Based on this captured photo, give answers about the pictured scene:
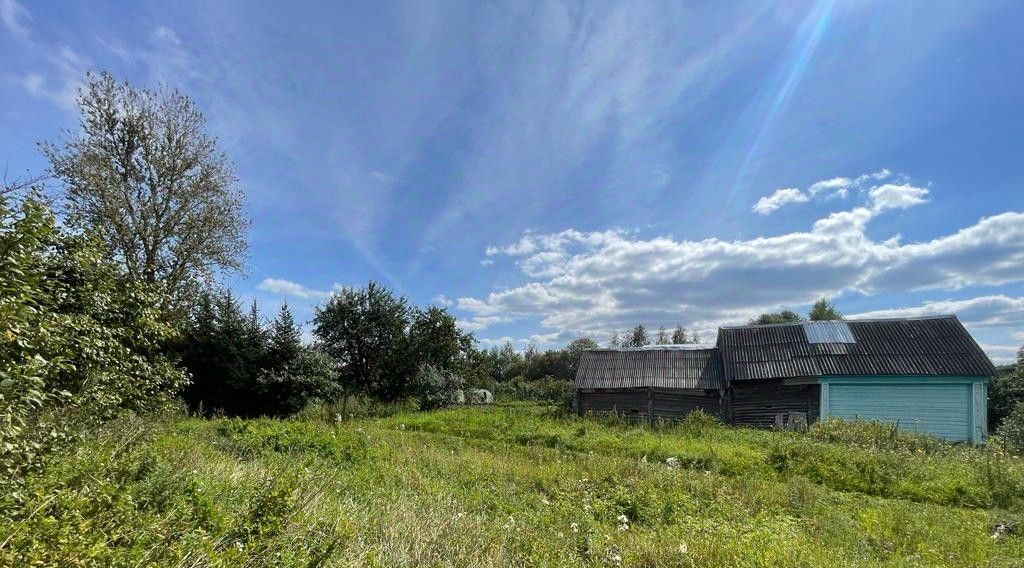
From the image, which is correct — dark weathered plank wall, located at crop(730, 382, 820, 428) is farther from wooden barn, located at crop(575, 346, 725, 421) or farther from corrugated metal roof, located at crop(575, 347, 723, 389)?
corrugated metal roof, located at crop(575, 347, 723, 389)

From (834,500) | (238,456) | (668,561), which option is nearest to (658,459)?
(834,500)

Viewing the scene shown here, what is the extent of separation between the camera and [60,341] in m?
3.39

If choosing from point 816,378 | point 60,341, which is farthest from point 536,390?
point 60,341

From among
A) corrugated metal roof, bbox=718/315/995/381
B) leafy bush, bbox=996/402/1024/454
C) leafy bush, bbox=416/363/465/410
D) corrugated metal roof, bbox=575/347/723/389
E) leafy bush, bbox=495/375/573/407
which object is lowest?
leafy bush, bbox=495/375/573/407

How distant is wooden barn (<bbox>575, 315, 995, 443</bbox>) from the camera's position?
15508 mm

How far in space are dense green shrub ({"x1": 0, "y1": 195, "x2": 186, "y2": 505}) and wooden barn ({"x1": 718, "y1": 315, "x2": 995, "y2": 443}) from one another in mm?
18065

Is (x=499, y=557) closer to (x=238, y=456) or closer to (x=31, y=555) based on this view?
(x=31, y=555)

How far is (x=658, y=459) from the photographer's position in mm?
9789

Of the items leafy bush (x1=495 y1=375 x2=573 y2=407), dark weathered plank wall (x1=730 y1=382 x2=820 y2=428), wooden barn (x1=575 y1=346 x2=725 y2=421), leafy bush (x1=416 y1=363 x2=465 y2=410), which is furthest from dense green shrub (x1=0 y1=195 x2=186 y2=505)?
leafy bush (x1=495 y1=375 x2=573 y2=407)

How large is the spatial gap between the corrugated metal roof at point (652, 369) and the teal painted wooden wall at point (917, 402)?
3943mm

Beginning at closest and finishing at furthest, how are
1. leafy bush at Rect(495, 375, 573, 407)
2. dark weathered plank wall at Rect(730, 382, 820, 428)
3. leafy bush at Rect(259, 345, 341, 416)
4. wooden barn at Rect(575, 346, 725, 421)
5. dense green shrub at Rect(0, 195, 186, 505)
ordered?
1. dense green shrub at Rect(0, 195, 186, 505)
2. leafy bush at Rect(259, 345, 341, 416)
3. dark weathered plank wall at Rect(730, 382, 820, 428)
4. wooden barn at Rect(575, 346, 725, 421)
5. leafy bush at Rect(495, 375, 573, 407)

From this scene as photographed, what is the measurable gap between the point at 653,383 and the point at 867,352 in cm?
776

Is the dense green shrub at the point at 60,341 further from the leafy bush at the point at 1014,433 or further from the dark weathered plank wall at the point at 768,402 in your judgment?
the dark weathered plank wall at the point at 768,402

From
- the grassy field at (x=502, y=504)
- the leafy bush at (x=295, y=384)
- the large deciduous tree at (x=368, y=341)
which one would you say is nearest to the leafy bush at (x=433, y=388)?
the large deciduous tree at (x=368, y=341)
